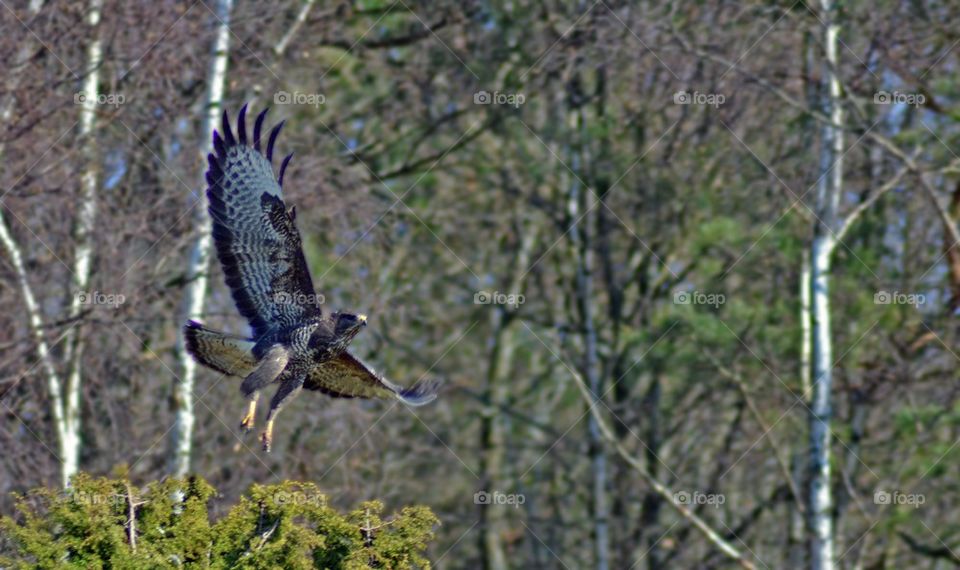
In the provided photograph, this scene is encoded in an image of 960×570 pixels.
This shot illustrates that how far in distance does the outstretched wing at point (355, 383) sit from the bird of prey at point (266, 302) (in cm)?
1

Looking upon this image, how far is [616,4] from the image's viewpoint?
18.3 m

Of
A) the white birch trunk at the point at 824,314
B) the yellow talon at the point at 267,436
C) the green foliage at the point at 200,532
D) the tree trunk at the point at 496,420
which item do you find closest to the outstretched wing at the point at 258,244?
the yellow talon at the point at 267,436

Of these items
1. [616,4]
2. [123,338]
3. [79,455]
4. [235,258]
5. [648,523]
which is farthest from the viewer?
[648,523]

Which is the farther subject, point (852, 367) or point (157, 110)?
point (852, 367)

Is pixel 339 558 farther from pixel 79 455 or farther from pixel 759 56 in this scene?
pixel 759 56

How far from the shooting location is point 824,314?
1539 centimetres

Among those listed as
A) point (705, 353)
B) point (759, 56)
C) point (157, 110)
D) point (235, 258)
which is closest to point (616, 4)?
point (759, 56)

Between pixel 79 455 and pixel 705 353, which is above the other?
pixel 705 353

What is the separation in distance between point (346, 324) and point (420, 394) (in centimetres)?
61

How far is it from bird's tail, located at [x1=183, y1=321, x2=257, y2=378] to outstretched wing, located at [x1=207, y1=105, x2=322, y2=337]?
0.47 ft

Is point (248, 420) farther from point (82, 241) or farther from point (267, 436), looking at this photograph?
point (82, 241)

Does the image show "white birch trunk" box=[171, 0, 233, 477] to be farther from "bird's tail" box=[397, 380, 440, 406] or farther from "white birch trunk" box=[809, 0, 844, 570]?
"white birch trunk" box=[809, 0, 844, 570]

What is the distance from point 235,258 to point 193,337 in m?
0.54

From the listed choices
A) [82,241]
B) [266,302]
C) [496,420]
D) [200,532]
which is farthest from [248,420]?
[496,420]
